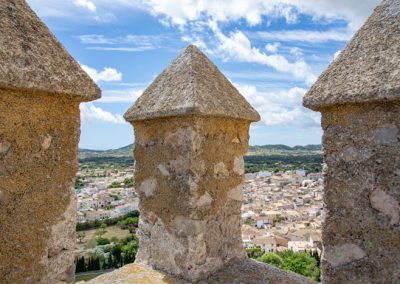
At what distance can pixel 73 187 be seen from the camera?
2.55 metres

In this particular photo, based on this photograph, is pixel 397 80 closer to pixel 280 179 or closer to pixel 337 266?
pixel 337 266

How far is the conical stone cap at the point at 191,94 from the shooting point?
3422mm

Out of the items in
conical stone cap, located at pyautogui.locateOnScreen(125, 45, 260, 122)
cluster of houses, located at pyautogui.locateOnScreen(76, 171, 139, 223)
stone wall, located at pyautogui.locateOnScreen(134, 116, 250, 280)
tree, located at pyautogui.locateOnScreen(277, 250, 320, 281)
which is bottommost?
cluster of houses, located at pyautogui.locateOnScreen(76, 171, 139, 223)

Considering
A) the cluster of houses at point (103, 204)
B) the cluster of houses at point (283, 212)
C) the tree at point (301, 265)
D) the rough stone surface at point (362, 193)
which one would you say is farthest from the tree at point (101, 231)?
the rough stone surface at point (362, 193)

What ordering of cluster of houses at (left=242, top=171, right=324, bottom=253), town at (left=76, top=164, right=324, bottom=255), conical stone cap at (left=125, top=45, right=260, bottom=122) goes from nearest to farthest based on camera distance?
conical stone cap at (left=125, top=45, right=260, bottom=122), cluster of houses at (left=242, top=171, right=324, bottom=253), town at (left=76, top=164, right=324, bottom=255)

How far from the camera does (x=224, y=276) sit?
3.58 m

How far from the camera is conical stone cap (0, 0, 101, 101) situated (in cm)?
214

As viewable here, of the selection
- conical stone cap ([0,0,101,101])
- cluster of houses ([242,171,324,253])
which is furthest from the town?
conical stone cap ([0,0,101,101])

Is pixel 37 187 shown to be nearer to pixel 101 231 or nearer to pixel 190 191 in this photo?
pixel 190 191

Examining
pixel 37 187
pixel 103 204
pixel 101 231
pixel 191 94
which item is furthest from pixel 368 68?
pixel 103 204

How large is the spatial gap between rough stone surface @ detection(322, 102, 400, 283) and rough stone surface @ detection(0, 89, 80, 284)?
153cm

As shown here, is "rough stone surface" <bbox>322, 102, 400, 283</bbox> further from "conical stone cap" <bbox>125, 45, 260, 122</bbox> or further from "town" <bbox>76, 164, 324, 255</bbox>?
"town" <bbox>76, 164, 324, 255</bbox>

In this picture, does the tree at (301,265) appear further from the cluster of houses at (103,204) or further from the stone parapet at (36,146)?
the cluster of houses at (103,204)

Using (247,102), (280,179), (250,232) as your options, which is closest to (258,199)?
(280,179)
